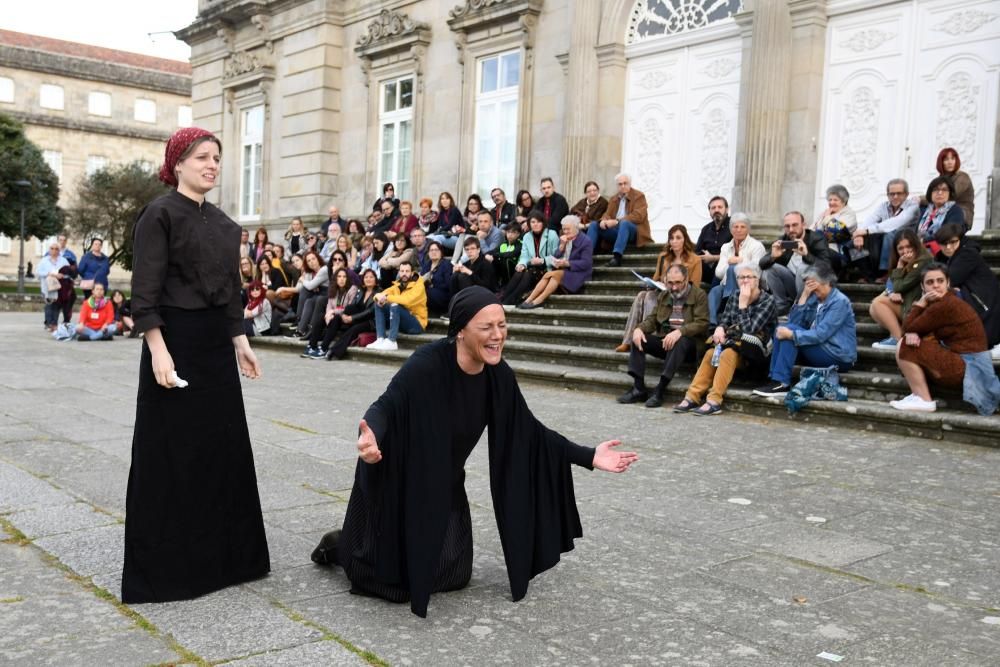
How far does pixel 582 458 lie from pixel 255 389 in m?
6.80

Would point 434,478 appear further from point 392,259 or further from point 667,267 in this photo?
point 392,259

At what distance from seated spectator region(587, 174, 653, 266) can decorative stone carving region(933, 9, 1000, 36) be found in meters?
4.34

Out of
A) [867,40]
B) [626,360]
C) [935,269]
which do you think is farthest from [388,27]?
[935,269]

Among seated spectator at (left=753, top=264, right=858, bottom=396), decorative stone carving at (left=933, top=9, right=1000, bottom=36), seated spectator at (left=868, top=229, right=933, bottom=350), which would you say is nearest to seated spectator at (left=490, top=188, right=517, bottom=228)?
decorative stone carving at (left=933, top=9, right=1000, bottom=36)

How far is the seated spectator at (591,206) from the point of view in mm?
13859

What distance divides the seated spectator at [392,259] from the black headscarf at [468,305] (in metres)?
10.6

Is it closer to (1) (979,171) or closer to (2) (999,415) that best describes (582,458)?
(2) (999,415)

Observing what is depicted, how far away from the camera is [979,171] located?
11.1 metres

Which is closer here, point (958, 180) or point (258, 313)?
point (958, 180)

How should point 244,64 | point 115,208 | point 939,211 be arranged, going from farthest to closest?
point 115,208 → point 244,64 → point 939,211

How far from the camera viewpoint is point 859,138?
1216cm

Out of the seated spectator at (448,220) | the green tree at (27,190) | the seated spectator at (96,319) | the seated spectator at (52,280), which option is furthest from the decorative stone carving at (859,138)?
the green tree at (27,190)

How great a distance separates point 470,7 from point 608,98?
12.8 ft

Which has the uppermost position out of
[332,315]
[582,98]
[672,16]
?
[672,16]
